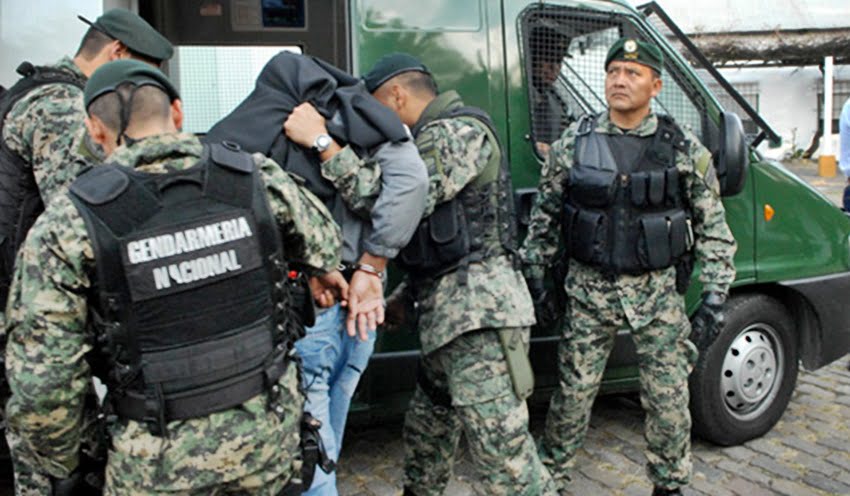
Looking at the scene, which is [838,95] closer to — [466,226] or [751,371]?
[751,371]

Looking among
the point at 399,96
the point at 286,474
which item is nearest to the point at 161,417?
the point at 286,474

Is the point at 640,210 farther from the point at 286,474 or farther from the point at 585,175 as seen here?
the point at 286,474

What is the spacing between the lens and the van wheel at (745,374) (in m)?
3.90

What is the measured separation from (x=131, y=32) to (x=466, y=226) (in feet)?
4.14

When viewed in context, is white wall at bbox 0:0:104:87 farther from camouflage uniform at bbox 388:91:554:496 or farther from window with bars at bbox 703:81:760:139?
window with bars at bbox 703:81:760:139

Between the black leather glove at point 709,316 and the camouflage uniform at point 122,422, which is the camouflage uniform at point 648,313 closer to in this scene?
the black leather glove at point 709,316

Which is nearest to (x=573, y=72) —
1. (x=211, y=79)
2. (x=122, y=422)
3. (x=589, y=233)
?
(x=589, y=233)

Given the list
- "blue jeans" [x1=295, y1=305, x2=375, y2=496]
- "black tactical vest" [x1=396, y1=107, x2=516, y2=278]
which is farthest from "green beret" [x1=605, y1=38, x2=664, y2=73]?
"blue jeans" [x1=295, y1=305, x2=375, y2=496]

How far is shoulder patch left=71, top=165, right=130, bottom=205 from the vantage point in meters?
1.76

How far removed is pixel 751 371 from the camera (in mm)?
4043

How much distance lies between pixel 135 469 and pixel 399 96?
148 cm

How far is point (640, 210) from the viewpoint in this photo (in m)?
3.20

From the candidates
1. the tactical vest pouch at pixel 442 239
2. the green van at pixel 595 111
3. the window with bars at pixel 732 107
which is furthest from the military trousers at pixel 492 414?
the window with bars at pixel 732 107

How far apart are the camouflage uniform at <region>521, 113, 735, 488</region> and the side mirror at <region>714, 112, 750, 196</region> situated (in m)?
0.14
